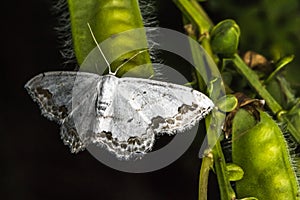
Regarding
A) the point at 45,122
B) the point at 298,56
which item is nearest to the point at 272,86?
the point at 298,56

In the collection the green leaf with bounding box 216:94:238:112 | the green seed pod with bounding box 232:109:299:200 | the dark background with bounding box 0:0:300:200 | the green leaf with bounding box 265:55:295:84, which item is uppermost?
the green leaf with bounding box 216:94:238:112

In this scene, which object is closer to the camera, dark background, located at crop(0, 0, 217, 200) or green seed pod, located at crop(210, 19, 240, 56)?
green seed pod, located at crop(210, 19, 240, 56)

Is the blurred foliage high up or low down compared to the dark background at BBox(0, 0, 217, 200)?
up

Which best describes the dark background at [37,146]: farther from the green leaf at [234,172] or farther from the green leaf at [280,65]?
the green leaf at [234,172]

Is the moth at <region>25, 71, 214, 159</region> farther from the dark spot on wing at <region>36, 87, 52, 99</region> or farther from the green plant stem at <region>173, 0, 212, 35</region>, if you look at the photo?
the green plant stem at <region>173, 0, 212, 35</region>

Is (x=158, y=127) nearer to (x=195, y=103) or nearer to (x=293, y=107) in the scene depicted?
(x=195, y=103)

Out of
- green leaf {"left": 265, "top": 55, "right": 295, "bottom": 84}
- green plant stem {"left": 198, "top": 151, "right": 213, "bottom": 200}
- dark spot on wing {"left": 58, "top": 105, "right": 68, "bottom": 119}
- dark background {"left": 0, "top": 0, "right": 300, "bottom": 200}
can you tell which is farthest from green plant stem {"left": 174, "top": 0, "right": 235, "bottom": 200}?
dark background {"left": 0, "top": 0, "right": 300, "bottom": 200}
